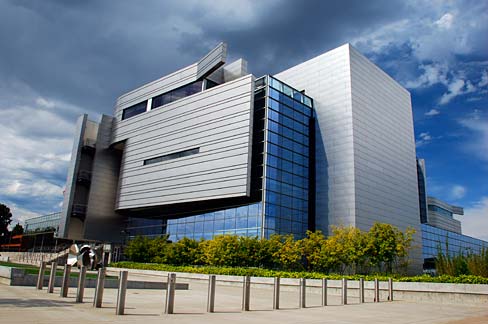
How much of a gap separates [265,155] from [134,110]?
29.2 metres

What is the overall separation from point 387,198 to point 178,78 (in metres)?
31.7

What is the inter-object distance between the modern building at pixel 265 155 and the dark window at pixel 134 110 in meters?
2.07

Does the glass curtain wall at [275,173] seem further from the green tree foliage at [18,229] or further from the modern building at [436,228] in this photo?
the green tree foliage at [18,229]

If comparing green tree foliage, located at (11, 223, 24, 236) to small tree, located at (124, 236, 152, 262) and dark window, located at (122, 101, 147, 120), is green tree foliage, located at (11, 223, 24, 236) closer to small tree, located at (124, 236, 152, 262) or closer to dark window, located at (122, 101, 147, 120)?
dark window, located at (122, 101, 147, 120)

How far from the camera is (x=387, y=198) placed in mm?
47531

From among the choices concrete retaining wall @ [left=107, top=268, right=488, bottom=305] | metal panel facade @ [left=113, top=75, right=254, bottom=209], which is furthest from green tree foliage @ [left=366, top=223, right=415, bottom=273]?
metal panel facade @ [left=113, top=75, right=254, bottom=209]

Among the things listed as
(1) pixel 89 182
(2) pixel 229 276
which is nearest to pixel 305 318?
(2) pixel 229 276

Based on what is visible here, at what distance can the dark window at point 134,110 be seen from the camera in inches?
2399

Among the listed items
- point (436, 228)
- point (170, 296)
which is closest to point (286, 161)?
point (170, 296)

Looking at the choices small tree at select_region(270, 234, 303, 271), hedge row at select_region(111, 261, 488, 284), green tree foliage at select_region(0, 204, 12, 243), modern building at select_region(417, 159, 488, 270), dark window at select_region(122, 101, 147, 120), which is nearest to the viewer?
hedge row at select_region(111, 261, 488, 284)

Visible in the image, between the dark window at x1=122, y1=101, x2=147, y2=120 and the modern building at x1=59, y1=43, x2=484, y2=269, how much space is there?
6.80ft

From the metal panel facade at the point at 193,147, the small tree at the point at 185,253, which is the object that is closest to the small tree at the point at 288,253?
the metal panel facade at the point at 193,147

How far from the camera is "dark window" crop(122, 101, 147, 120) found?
60931 mm

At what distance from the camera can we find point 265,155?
41844mm
